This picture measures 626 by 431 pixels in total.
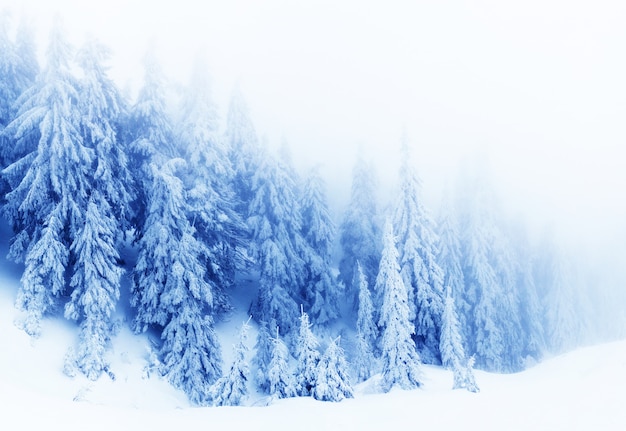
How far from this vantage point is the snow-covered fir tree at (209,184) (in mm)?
23609

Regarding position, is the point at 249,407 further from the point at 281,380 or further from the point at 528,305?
the point at 528,305

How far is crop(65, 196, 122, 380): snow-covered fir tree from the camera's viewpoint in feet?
58.0

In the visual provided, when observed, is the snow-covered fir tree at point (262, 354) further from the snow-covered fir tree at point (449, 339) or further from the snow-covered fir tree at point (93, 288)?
the snow-covered fir tree at point (449, 339)

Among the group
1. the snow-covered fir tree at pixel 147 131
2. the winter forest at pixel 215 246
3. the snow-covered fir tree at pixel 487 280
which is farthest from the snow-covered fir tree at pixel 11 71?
the snow-covered fir tree at pixel 487 280

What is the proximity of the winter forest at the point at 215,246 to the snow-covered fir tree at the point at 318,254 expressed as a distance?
114mm

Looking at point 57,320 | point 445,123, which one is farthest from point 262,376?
point 445,123

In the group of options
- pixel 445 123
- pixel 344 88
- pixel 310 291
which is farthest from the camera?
pixel 344 88

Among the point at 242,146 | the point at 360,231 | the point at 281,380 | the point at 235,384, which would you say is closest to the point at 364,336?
the point at 360,231

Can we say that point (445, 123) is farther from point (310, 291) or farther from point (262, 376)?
point (262, 376)

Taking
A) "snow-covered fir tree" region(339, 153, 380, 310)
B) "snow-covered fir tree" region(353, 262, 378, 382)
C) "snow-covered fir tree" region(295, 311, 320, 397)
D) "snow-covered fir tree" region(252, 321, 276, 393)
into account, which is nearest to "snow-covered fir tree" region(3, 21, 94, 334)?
"snow-covered fir tree" region(252, 321, 276, 393)

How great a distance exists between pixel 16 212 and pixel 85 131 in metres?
4.69

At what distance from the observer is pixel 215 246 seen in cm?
2452

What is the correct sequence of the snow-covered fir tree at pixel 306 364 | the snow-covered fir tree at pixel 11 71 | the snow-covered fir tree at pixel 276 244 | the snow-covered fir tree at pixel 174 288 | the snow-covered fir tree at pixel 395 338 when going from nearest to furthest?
the snow-covered fir tree at pixel 306 364, the snow-covered fir tree at pixel 395 338, the snow-covered fir tree at pixel 174 288, the snow-covered fir tree at pixel 11 71, the snow-covered fir tree at pixel 276 244

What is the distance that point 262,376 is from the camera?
75.0ft
